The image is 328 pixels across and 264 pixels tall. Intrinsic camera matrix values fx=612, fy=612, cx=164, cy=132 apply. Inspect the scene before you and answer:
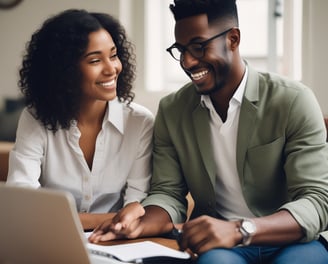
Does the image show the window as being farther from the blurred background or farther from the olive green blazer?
the olive green blazer

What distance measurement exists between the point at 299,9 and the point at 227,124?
5.01 feet

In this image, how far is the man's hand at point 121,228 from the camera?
5.38ft

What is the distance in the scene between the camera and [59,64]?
205 centimetres

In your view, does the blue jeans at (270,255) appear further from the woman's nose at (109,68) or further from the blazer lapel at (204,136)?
the woman's nose at (109,68)

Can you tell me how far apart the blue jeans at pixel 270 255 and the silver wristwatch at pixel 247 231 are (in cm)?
6

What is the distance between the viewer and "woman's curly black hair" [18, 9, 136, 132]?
2.02m

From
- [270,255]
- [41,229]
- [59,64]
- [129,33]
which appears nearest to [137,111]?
[59,64]

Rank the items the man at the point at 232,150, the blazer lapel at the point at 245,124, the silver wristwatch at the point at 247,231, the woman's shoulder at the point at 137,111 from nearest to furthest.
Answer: the silver wristwatch at the point at 247,231 → the man at the point at 232,150 → the blazer lapel at the point at 245,124 → the woman's shoulder at the point at 137,111

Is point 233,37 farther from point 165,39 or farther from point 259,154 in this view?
point 165,39

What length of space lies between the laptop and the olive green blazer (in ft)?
1.80

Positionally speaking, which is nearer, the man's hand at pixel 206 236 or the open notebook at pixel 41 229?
the open notebook at pixel 41 229

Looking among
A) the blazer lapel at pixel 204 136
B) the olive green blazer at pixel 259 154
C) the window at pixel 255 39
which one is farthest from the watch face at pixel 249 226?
the window at pixel 255 39

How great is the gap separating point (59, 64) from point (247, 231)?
89 cm

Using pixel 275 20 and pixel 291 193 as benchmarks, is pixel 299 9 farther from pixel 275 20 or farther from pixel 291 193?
pixel 291 193
